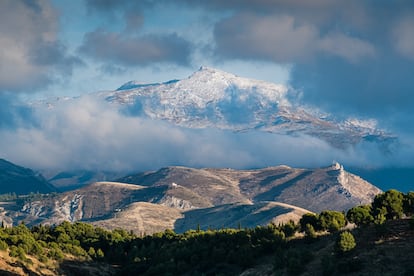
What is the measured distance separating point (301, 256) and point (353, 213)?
27.6 m

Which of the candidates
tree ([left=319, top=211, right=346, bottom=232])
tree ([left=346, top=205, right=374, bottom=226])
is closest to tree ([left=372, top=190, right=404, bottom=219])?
tree ([left=346, top=205, right=374, bottom=226])

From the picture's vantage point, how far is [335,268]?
107938 millimetres

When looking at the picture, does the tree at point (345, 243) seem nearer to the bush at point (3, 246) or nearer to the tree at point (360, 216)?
the tree at point (360, 216)

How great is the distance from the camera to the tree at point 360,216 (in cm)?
13641

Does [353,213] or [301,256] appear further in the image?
[353,213]

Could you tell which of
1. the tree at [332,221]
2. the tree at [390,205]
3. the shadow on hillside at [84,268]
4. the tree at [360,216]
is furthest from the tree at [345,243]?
the shadow on hillside at [84,268]

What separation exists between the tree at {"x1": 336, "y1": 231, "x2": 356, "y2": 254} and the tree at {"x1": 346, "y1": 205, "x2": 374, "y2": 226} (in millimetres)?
22894

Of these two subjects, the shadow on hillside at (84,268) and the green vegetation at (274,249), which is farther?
the shadow on hillside at (84,268)

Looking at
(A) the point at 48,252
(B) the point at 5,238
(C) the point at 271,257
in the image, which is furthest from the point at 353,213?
(B) the point at 5,238

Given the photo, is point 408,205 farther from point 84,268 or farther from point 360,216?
point 84,268

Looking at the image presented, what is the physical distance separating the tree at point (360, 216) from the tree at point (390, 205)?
151 cm

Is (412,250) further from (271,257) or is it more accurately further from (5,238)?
(5,238)

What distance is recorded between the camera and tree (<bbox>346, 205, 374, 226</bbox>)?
136 m

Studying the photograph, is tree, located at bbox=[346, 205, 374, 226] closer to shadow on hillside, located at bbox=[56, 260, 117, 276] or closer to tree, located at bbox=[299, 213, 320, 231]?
tree, located at bbox=[299, 213, 320, 231]
